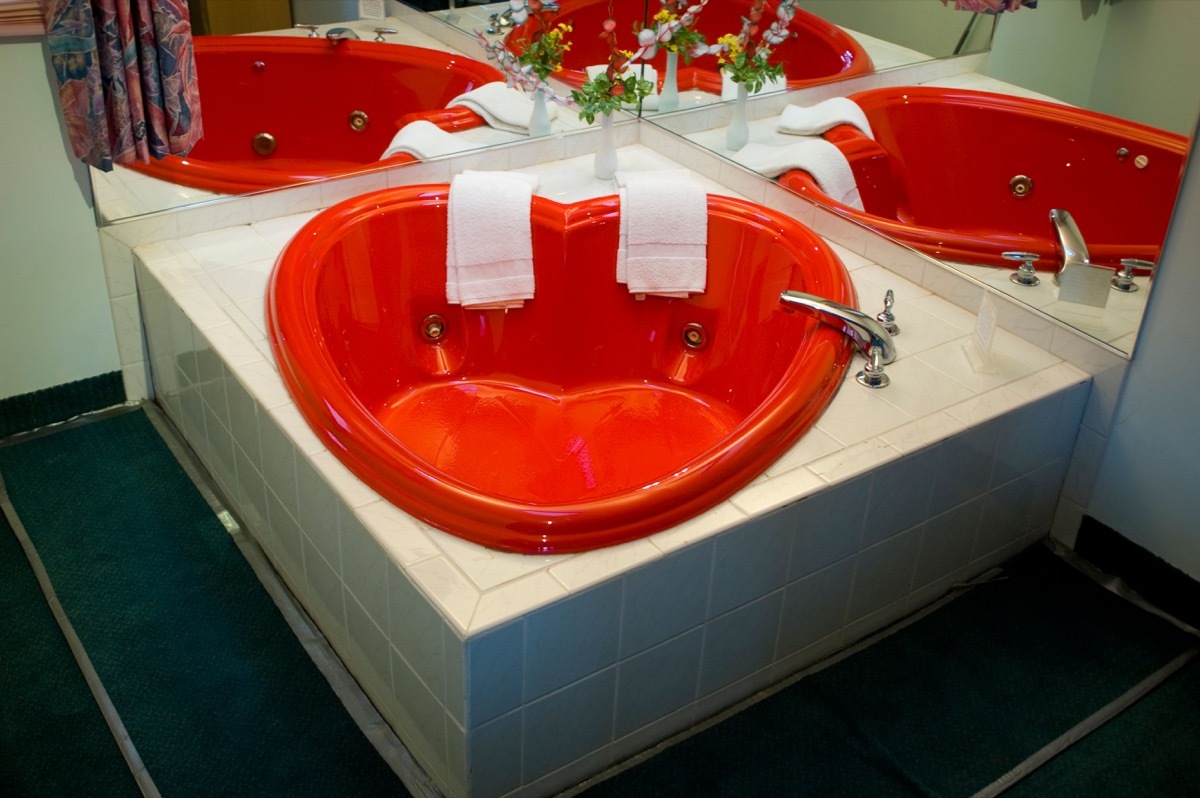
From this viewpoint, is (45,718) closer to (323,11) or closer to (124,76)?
(124,76)

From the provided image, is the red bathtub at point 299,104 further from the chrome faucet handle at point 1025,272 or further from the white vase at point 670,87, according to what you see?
the chrome faucet handle at point 1025,272

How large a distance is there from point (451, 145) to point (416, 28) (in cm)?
→ 28

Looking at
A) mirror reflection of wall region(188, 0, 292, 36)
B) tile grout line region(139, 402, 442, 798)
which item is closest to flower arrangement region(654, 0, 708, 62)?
mirror reflection of wall region(188, 0, 292, 36)

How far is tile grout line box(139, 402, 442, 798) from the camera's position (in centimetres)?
181

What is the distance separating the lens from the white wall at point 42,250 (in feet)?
7.25

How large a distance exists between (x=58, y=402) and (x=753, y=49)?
69.7 inches

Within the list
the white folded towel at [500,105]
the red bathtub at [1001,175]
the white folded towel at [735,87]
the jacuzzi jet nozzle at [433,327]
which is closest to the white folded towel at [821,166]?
the red bathtub at [1001,175]

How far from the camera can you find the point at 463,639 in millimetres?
1498

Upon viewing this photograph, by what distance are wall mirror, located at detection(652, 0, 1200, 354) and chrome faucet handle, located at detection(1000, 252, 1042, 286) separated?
A: 1 cm

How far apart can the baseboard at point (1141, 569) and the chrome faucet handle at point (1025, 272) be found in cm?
48

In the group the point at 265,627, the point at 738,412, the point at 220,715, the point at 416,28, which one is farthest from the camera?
the point at 416,28

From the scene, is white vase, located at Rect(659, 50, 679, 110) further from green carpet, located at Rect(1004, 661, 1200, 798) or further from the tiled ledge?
green carpet, located at Rect(1004, 661, 1200, 798)

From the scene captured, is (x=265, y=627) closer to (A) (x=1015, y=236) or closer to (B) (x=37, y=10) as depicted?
(B) (x=37, y=10)

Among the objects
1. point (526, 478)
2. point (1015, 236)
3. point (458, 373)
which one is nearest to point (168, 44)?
point (458, 373)
